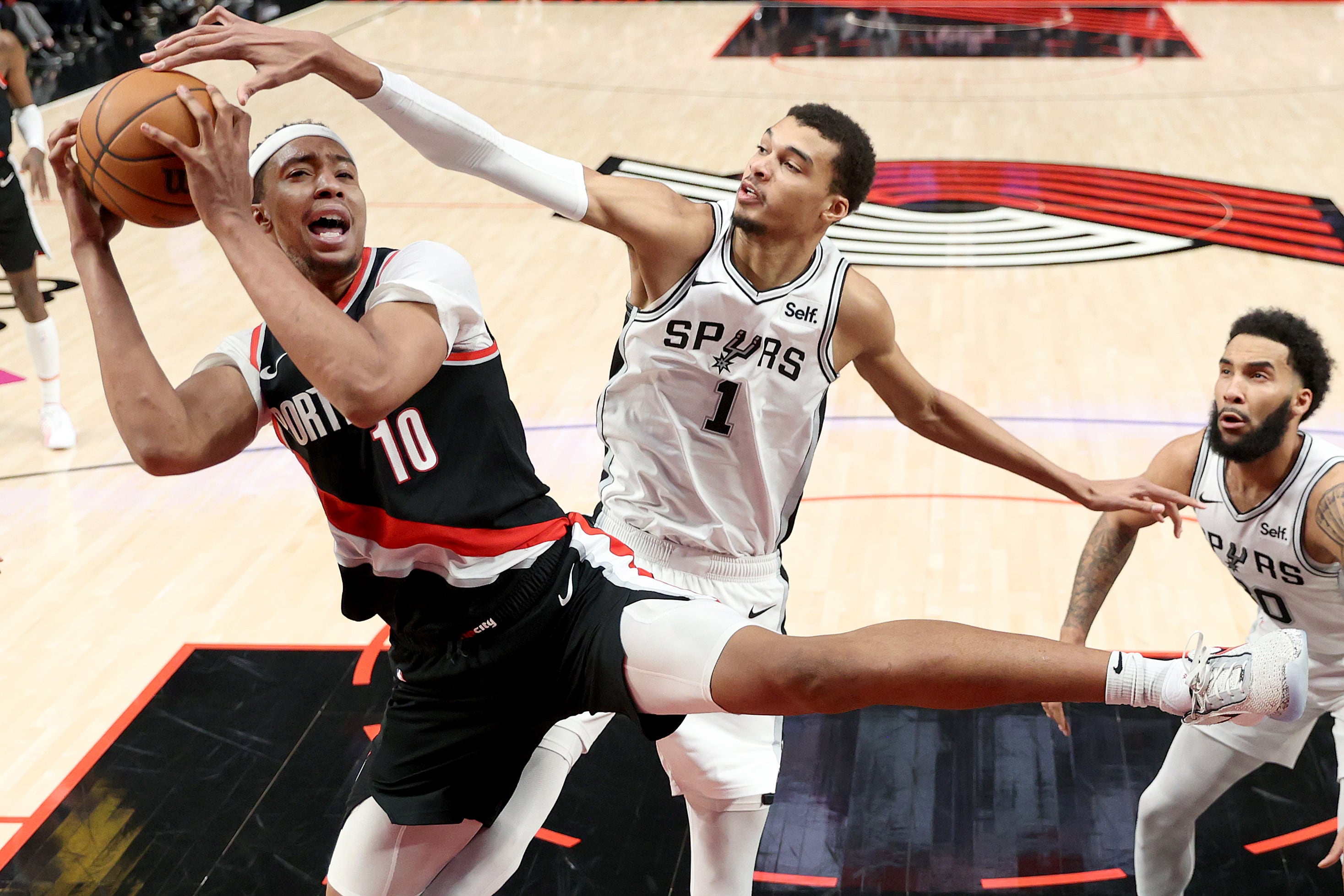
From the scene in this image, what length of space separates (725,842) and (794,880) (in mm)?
771

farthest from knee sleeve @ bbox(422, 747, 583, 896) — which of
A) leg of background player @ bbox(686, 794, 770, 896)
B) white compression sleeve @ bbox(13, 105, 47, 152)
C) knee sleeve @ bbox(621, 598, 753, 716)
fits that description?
white compression sleeve @ bbox(13, 105, 47, 152)

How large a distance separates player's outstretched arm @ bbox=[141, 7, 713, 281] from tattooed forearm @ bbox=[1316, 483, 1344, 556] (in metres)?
1.86

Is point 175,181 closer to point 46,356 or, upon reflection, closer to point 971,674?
point 971,674

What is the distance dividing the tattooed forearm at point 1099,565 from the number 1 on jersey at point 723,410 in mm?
1188

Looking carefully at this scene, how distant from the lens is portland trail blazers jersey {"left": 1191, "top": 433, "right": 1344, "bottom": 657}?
382 cm

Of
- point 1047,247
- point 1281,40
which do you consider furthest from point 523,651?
point 1281,40

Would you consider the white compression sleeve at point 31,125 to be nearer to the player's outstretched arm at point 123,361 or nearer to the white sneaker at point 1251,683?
the player's outstretched arm at point 123,361

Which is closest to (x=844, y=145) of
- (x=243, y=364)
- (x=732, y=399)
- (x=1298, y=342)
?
(x=732, y=399)

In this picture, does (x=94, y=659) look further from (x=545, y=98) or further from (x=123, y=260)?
(x=545, y=98)

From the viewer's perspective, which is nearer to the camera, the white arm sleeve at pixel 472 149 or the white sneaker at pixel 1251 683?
the white sneaker at pixel 1251 683

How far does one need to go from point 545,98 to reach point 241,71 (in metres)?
3.88

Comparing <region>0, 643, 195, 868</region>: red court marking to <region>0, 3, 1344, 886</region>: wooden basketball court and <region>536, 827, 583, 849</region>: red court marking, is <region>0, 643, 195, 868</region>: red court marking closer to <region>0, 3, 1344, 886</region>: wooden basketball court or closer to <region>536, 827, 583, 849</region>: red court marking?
<region>0, 3, 1344, 886</region>: wooden basketball court

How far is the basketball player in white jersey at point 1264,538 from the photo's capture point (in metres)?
3.82

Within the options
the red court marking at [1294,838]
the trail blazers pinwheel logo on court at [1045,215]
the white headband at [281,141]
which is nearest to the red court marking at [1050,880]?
the red court marking at [1294,838]
